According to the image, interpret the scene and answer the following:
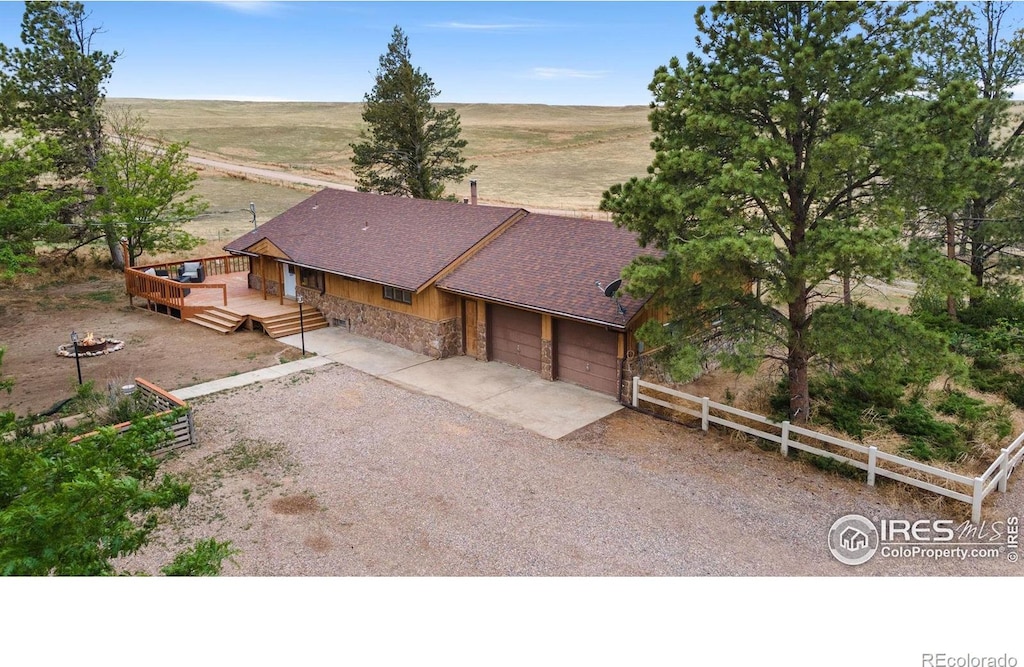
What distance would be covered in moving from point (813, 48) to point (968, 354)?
1109cm

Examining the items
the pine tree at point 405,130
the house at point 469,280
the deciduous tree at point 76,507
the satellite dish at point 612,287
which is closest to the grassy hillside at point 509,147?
the pine tree at point 405,130

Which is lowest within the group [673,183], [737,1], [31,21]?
[673,183]

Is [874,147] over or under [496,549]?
over

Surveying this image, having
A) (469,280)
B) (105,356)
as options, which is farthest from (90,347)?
(469,280)

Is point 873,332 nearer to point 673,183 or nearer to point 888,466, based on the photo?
point 888,466

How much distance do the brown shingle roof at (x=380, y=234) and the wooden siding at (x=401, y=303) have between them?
0.66 meters

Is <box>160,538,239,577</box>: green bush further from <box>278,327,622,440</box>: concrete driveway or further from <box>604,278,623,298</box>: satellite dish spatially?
<box>604,278,623,298</box>: satellite dish

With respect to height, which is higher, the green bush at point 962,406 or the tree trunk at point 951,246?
the tree trunk at point 951,246

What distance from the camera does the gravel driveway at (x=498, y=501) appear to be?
11.1 meters

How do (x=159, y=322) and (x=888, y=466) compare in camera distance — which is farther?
(x=159, y=322)

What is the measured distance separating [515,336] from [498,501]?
800 cm

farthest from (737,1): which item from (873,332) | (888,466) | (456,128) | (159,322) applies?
(456,128)

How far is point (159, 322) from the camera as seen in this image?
2561 cm

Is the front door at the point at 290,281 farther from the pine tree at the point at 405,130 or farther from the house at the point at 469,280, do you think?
the pine tree at the point at 405,130
